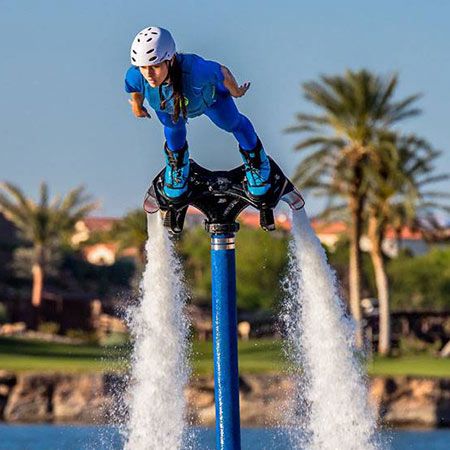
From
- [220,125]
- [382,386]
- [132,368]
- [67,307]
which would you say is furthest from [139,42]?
[67,307]

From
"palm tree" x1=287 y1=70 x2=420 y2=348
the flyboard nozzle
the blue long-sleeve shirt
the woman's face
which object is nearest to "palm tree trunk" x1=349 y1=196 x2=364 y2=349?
"palm tree" x1=287 y1=70 x2=420 y2=348

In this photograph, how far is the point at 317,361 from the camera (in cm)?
1161

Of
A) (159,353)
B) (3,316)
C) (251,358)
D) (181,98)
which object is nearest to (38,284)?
(3,316)

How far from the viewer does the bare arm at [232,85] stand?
1084 cm

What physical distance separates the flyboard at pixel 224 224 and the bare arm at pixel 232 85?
2.68 feet

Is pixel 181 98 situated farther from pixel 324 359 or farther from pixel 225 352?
pixel 324 359

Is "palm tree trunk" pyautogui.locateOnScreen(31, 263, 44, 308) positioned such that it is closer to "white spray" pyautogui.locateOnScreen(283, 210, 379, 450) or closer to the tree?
the tree

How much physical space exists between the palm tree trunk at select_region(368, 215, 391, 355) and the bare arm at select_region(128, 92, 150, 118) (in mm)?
47389

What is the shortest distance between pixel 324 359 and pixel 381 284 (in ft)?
161

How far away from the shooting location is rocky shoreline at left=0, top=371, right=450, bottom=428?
49.1 metres

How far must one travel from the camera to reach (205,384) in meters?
47.8

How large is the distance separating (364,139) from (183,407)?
146ft

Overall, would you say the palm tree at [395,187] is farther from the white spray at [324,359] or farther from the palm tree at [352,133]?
the white spray at [324,359]

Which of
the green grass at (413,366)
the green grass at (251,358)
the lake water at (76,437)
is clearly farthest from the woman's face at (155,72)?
the green grass at (413,366)
